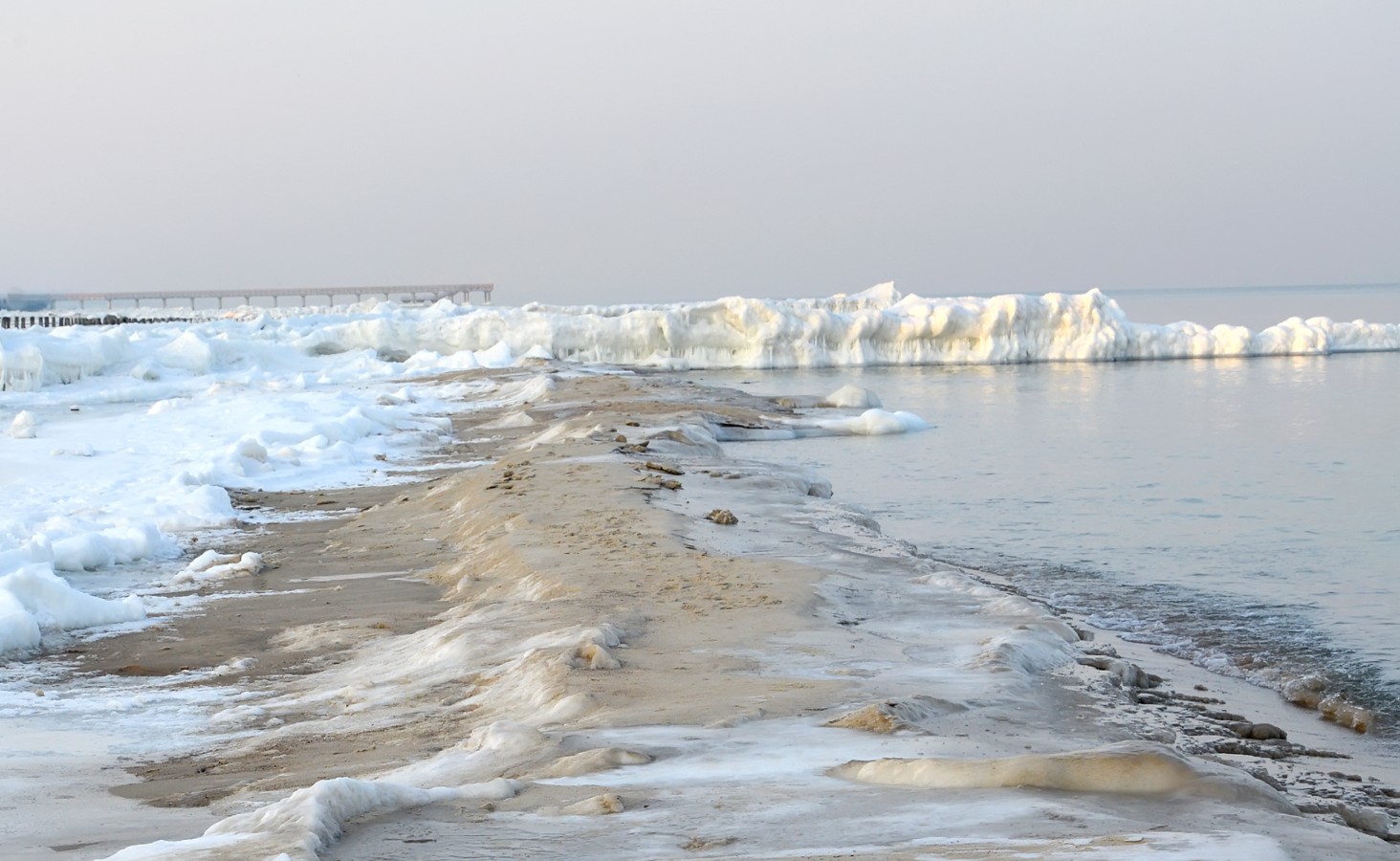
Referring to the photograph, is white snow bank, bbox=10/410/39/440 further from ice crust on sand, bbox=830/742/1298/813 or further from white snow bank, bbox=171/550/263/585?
ice crust on sand, bbox=830/742/1298/813

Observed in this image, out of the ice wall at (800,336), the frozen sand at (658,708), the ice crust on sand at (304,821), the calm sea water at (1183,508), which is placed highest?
the ice wall at (800,336)

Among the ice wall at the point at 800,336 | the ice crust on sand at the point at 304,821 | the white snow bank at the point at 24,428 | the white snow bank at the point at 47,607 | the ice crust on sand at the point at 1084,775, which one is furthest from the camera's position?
the ice wall at the point at 800,336

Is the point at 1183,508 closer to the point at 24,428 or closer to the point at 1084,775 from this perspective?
the point at 1084,775

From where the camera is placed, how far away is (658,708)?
18.0 ft

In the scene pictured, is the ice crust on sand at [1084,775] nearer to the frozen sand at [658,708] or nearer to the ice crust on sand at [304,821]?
the frozen sand at [658,708]

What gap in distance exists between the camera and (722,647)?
6.73 metres

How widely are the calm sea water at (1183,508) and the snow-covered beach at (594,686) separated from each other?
3.21 ft

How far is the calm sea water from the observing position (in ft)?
30.3

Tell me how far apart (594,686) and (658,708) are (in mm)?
466

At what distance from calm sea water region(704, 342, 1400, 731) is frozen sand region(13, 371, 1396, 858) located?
1.34 m

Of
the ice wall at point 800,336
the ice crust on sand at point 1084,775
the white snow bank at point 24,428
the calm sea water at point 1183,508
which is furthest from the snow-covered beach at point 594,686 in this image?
the ice wall at point 800,336

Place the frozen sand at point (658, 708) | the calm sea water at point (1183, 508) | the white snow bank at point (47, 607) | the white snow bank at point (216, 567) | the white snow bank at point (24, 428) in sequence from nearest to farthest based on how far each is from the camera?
the frozen sand at point (658, 708) < the white snow bank at point (47, 607) < the calm sea water at point (1183, 508) < the white snow bank at point (216, 567) < the white snow bank at point (24, 428)

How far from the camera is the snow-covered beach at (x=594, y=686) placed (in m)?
4.05

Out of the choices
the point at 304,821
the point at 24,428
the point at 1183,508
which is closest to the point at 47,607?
the point at 304,821
